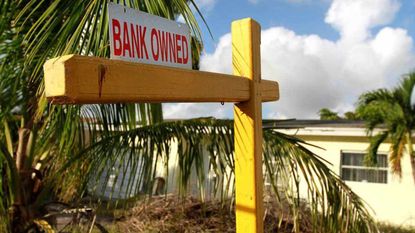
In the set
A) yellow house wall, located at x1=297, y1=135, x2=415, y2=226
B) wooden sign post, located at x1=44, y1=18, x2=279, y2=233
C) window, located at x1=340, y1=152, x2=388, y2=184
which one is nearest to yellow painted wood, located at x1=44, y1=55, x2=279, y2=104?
wooden sign post, located at x1=44, y1=18, x2=279, y2=233

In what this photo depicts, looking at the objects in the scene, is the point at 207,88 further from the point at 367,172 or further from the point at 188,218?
the point at 367,172

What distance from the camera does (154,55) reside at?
1.82m

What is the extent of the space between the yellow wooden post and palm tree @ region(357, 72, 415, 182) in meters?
8.66

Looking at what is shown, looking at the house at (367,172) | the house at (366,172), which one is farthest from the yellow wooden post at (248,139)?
the house at (367,172)

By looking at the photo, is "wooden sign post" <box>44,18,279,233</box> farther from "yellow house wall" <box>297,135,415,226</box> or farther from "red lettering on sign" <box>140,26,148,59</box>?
"yellow house wall" <box>297,135,415,226</box>

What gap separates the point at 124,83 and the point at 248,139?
874mm

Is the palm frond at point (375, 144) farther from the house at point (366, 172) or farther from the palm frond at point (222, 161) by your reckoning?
the palm frond at point (222, 161)

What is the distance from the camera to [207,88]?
6.54 ft

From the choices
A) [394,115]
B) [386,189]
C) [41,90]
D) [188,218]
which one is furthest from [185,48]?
[386,189]

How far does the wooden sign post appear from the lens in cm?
144

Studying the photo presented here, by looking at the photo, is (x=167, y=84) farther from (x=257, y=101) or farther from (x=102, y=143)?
(x=102, y=143)

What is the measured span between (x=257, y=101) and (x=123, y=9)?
880 mm

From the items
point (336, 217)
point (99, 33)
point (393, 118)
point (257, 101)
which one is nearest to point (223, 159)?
point (336, 217)

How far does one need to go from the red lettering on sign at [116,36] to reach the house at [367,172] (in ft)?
33.2
